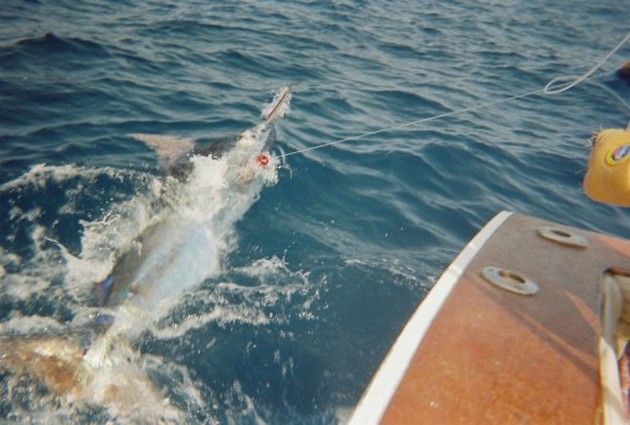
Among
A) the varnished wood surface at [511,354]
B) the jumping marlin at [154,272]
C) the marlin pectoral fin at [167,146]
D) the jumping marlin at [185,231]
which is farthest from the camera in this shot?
the marlin pectoral fin at [167,146]

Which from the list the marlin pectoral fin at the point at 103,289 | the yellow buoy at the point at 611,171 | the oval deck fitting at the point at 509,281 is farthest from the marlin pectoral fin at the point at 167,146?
the yellow buoy at the point at 611,171

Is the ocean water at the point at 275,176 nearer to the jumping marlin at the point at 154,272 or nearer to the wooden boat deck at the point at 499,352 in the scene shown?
the jumping marlin at the point at 154,272

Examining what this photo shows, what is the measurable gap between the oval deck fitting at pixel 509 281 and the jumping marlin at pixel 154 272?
196 centimetres

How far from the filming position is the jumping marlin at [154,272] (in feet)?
7.75

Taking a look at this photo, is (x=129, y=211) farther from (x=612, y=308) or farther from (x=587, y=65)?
(x=587, y=65)

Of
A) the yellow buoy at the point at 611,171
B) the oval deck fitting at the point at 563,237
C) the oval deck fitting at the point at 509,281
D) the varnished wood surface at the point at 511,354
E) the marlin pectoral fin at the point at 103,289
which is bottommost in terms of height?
the marlin pectoral fin at the point at 103,289

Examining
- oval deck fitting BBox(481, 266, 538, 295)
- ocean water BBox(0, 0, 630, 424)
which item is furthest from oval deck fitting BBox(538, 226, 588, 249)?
ocean water BBox(0, 0, 630, 424)

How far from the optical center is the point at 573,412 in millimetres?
1720

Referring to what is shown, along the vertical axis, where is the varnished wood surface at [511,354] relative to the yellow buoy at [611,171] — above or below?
below

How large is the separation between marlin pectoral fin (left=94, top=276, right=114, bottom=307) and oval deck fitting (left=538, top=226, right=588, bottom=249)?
9.84ft

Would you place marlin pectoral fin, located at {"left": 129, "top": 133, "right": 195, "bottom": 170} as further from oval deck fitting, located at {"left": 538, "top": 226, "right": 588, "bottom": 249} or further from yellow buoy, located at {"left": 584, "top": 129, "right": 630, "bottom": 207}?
yellow buoy, located at {"left": 584, "top": 129, "right": 630, "bottom": 207}

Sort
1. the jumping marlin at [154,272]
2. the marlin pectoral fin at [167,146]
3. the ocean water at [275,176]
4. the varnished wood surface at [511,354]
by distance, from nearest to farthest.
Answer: the varnished wood surface at [511,354]
the jumping marlin at [154,272]
the ocean water at [275,176]
the marlin pectoral fin at [167,146]

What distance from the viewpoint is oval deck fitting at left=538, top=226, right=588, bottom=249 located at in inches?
118

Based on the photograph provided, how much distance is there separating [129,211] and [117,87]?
117 inches
